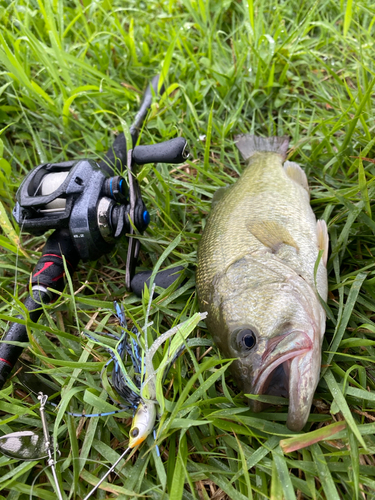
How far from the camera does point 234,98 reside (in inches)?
140

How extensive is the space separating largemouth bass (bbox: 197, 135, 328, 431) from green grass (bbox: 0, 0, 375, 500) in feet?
0.59

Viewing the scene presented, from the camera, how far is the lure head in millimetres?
1855

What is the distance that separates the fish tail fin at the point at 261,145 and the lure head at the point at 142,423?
222 centimetres

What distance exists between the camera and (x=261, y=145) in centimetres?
314

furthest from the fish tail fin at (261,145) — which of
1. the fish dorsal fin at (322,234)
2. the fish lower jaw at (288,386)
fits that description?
the fish lower jaw at (288,386)

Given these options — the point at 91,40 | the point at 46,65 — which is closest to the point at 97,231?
the point at 46,65

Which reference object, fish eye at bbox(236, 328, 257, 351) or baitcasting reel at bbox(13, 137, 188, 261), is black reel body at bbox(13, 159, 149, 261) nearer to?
baitcasting reel at bbox(13, 137, 188, 261)

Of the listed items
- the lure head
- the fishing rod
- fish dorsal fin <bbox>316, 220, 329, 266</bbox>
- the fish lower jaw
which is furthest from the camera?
fish dorsal fin <bbox>316, 220, 329, 266</bbox>

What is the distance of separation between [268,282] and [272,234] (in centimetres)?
42

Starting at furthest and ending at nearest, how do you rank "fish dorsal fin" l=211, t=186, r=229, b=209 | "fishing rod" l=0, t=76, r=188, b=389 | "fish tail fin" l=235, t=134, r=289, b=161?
"fish tail fin" l=235, t=134, r=289, b=161, "fish dorsal fin" l=211, t=186, r=229, b=209, "fishing rod" l=0, t=76, r=188, b=389

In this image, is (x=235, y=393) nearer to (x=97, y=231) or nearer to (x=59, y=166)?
(x=97, y=231)

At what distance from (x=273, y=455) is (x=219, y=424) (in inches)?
12.6

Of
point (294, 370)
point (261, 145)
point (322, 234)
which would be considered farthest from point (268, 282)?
point (261, 145)

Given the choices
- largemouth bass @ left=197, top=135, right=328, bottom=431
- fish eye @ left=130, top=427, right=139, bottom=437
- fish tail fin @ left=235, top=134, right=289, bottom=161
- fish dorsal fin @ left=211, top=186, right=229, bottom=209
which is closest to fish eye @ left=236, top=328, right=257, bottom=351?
largemouth bass @ left=197, top=135, right=328, bottom=431
